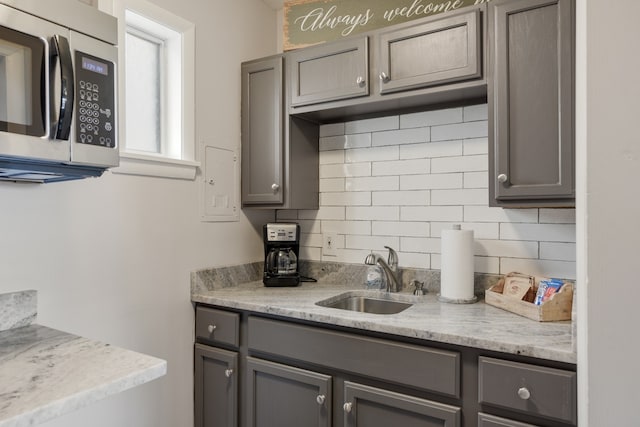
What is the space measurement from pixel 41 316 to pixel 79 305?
0.14 metres

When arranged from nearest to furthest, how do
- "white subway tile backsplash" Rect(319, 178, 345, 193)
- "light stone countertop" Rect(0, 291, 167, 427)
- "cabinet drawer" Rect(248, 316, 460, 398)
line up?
"light stone countertop" Rect(0, 291, 167, 427) < "cabinet drawer" Rect(248, 316, 460, 398) < "white subway tile backsplash" Rect(319, 178, 345, 193)

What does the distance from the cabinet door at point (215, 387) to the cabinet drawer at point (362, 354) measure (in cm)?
19

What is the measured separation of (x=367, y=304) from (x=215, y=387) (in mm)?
851

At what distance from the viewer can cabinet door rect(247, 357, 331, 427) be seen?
167 cm

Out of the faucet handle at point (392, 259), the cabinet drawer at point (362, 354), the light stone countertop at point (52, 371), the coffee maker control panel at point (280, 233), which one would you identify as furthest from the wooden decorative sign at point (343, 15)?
the light stone countertop at point (52, 371)

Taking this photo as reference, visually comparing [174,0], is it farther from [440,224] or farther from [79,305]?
[440,224]

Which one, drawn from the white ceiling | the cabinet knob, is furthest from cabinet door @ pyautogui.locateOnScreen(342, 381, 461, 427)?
the white ceiling

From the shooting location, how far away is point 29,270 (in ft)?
4.71

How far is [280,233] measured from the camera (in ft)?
7.39

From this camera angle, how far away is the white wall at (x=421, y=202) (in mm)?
1848

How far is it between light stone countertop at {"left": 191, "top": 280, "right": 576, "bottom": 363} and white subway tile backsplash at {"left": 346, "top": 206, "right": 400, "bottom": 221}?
408 millimetres

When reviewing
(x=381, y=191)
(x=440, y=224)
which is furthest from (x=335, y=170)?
(x=440, y=224)

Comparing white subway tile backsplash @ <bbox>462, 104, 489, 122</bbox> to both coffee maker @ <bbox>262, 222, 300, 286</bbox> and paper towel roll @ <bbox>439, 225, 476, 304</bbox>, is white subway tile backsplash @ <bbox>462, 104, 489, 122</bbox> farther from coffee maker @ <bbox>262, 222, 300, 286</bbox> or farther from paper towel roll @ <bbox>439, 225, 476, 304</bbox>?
coffee maker @ <bbox>262, 222, 300, 286</bbox>

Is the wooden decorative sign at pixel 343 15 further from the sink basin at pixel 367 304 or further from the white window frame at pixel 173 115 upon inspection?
the sink basin at pixel 367 304
